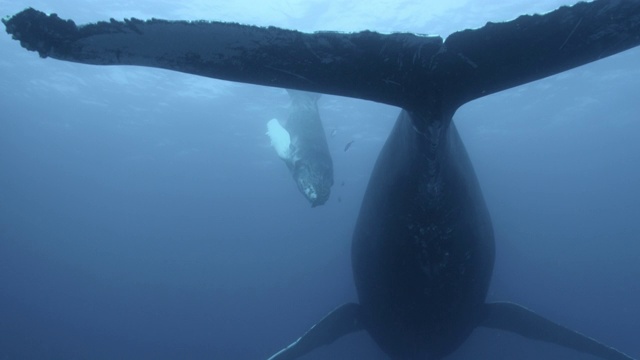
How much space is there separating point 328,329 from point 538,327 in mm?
3761

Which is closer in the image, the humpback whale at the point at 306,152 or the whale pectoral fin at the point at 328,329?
the whale pectoral fin at the point at 328,329

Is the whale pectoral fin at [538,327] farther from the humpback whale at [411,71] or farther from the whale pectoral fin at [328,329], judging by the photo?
the humpback whale at [411,71]

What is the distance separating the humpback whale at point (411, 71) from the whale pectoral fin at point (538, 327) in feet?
8.26

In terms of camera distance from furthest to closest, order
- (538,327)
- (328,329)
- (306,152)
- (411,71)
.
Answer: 1. (306,152)
2. (328,329)
3. (538,327)
4. (411,71)

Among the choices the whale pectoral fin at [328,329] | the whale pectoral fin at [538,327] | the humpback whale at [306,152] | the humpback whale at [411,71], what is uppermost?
the humpback whale at [306,152]

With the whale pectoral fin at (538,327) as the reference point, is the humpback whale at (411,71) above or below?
above

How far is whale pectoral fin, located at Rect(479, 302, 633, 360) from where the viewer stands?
774 cm

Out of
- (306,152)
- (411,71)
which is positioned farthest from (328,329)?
(411,71)

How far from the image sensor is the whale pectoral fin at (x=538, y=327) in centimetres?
774

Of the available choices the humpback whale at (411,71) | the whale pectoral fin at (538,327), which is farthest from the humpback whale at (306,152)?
the humpback whale at (411,71)

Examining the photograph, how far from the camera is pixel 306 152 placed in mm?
11977

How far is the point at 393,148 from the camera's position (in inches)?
194

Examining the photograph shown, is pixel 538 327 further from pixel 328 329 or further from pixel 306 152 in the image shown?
pixel 306 152

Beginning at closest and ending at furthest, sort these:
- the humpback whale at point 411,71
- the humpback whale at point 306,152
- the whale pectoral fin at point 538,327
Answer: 1. the humpback whale at point 411,71
2. the whale pectoral fin at point 538,327
3. the humpback whale at point 306,152
